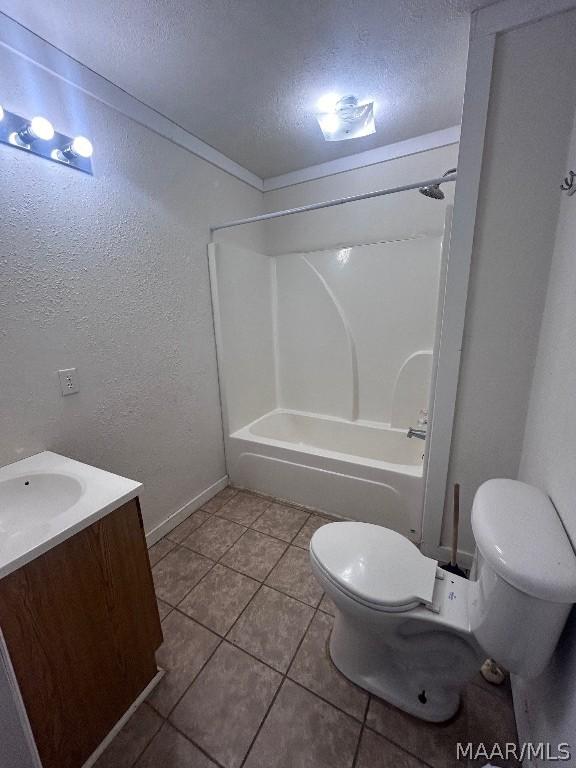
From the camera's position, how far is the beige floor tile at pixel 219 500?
215 centimetres

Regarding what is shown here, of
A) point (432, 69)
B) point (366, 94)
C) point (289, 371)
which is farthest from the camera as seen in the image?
point (289, 371)

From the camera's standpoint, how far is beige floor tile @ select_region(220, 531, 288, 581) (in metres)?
1.62

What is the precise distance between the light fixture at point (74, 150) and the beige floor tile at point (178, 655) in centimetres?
204

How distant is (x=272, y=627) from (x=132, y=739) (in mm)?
560

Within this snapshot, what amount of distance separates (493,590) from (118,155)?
7.40ft

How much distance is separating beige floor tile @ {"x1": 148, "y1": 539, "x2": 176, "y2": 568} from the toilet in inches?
41.9

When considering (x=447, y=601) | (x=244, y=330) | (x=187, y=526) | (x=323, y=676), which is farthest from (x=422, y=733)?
(x=244, y=330)

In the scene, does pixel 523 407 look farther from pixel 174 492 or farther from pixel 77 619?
pixel 174 492

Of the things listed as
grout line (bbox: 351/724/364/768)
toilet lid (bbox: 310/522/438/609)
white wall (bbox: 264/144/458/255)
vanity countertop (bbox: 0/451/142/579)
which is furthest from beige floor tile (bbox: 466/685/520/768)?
white wall (bbox: 264/144/458/255)

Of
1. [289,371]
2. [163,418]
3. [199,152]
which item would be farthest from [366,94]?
[163,418]

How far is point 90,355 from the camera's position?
4.69ft

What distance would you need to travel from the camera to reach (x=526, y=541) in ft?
2.45

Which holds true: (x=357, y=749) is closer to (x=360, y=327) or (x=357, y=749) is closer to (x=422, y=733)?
(x=422, y=733)

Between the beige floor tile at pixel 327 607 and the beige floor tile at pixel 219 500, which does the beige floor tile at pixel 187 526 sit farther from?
the beige floor tile at pixel 327 607
